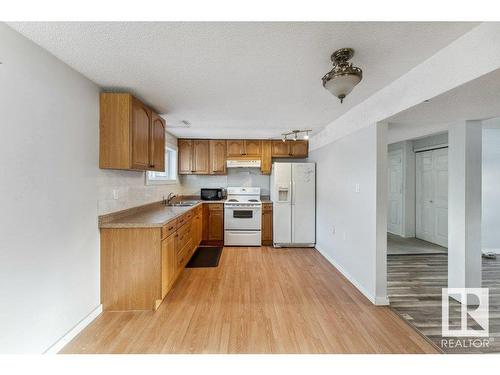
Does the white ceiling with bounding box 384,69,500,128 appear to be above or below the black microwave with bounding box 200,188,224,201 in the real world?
above

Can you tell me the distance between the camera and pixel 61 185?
1.72m

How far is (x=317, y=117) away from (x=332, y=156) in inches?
29.9

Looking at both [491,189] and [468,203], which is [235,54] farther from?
[491,189]

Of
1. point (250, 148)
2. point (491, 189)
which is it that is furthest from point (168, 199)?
point (491, 189)

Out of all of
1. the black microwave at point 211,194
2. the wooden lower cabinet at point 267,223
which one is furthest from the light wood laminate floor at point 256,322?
the black microwave at point 211,194

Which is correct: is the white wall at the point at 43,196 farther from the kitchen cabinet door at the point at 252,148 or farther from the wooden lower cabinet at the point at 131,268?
the kitchen cabinet door at the point at 252,148

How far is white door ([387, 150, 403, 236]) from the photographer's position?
206 inches

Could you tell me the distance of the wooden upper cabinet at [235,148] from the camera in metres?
4.71

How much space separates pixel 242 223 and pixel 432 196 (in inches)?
162

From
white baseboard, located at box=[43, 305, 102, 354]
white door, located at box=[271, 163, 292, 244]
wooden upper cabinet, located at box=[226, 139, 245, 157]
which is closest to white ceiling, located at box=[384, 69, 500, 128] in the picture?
white door, located at box=[271, 163, 292, 244]

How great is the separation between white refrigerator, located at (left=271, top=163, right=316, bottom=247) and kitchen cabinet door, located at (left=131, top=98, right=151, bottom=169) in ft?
8.14

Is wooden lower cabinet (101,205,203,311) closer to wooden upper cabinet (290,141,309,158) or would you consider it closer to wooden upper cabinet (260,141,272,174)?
wooden upper cabinet (260,141,272,174)

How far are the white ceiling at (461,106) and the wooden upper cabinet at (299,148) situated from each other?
2347 millimetres
